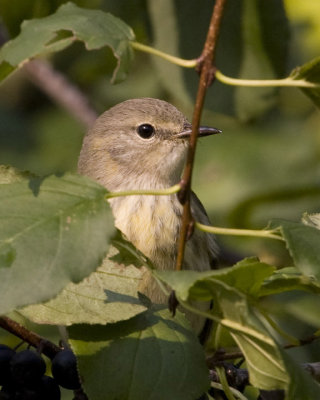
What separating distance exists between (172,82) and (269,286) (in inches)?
73.3

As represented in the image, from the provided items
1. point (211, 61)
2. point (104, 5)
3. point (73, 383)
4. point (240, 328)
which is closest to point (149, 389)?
point (240, 328)

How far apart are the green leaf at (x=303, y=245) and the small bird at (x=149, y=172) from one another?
1471 mm

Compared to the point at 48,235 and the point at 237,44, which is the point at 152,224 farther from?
the point at 48,235

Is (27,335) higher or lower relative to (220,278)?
lower

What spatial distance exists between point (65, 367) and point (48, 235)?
Result: 767 millimetres

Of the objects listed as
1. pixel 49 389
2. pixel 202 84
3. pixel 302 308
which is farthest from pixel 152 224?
pixel 202 84

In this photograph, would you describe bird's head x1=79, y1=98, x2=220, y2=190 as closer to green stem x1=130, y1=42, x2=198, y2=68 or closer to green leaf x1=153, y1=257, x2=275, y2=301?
green stem x1=130, y1=42, x2=198, y2=68

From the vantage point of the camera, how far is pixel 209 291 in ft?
7.19

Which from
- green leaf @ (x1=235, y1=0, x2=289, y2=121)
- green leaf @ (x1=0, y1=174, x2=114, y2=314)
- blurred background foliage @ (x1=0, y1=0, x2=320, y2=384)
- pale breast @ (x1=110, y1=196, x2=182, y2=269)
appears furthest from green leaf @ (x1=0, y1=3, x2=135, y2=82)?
pale breast @ (x1=110, y1=196, x2=182, y2=269)

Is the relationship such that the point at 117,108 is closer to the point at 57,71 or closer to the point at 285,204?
the point at 285,204

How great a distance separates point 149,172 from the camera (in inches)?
183

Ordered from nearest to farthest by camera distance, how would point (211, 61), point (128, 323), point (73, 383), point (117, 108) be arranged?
point (211, 61)
point (128, 323)
point (73, 383)
point (117, 108)

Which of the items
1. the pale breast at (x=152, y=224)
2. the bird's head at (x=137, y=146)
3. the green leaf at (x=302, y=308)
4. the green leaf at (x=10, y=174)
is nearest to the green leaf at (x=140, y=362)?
the green leaf at (x=10, y=174)

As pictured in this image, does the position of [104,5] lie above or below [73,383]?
above
